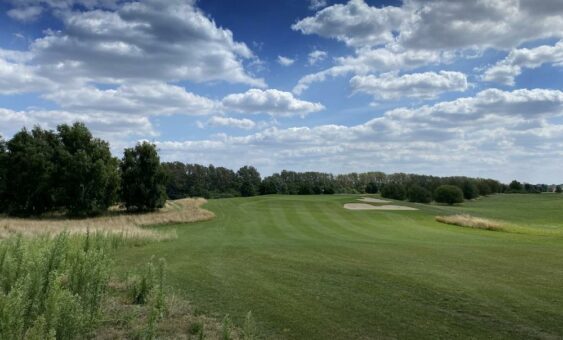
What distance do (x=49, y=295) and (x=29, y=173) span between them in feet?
119

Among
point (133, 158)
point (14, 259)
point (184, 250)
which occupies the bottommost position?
point (184, 250)

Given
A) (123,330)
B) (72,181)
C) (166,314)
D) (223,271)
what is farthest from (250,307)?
(72,181)

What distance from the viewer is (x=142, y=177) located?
40469mm

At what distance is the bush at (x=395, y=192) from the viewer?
254 feet

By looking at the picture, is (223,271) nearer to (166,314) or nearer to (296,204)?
(166,314)

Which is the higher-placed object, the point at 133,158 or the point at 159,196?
the point at 133,158

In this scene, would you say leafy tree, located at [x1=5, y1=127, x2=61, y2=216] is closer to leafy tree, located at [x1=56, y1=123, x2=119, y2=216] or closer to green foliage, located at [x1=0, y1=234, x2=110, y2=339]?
leafy tree, located at [x1=56, y1=123, x2=119, y2=216]

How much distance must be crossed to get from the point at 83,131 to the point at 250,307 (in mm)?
35276

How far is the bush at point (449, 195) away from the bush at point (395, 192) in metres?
6.41

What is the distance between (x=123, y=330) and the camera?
595 centimetres

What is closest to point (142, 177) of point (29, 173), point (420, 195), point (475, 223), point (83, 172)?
point (83, 172)

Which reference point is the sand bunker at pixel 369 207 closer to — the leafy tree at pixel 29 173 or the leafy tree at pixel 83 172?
the leafy tree at pixel 83 172

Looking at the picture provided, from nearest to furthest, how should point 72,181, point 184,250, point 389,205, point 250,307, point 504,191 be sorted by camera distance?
point 250,307 → point 184,250 → point 72,181 → point 389,205 → point 504,191

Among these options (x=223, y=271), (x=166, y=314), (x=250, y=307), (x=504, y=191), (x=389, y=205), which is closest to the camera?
(x=166, y=314)
